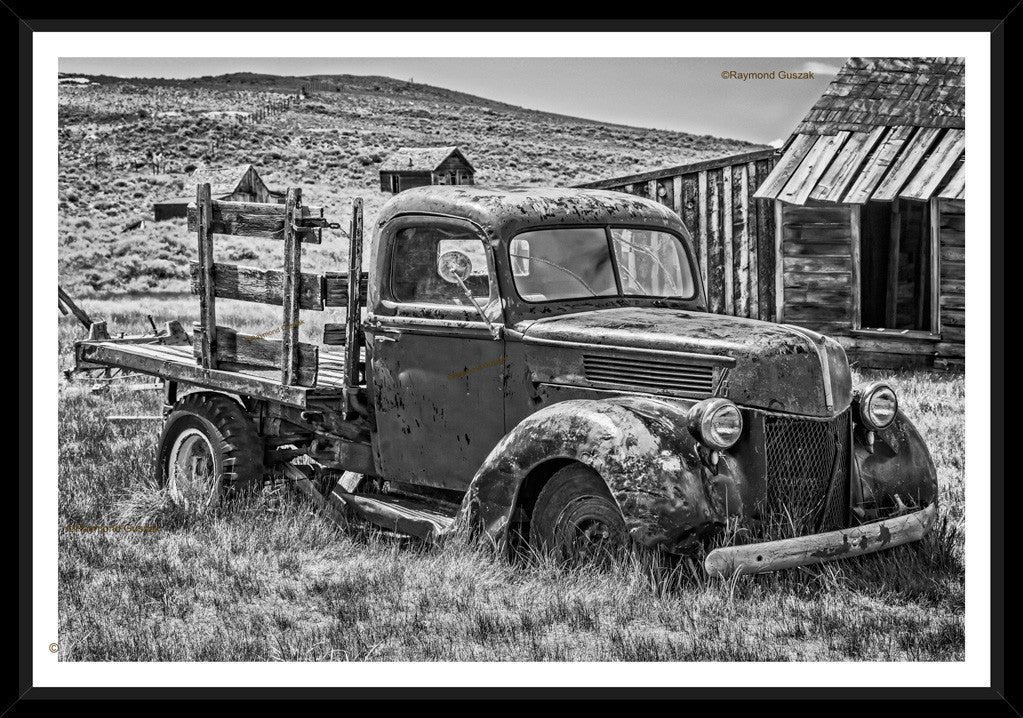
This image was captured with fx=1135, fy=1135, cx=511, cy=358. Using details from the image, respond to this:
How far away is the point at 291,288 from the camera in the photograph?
19.8 ft

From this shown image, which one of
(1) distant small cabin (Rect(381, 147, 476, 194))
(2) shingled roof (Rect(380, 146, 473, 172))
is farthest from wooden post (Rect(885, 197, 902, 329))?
(2) shingled roof (Rect(380, 146, 473, 172))

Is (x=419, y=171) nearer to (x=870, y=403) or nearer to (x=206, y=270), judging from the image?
(x=206, y=270)

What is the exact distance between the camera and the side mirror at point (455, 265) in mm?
5363

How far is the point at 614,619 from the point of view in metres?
4.68

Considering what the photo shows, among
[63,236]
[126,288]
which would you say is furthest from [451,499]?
[63,236]

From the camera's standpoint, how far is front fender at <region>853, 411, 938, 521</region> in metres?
5.47

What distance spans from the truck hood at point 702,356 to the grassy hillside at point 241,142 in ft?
5.88

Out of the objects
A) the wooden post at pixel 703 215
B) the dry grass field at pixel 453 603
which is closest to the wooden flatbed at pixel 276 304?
the dry grass field at pixel 453 603

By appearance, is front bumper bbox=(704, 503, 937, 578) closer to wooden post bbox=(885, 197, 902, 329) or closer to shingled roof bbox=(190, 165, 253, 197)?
wooden post bbox=(885, 197, 902, 329)

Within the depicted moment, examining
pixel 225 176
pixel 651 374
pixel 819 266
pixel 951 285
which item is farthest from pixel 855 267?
pixel 225 176

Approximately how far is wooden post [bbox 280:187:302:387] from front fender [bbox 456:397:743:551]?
1.56m

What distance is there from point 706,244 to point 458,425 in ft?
27.6

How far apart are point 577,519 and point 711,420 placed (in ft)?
2.46
